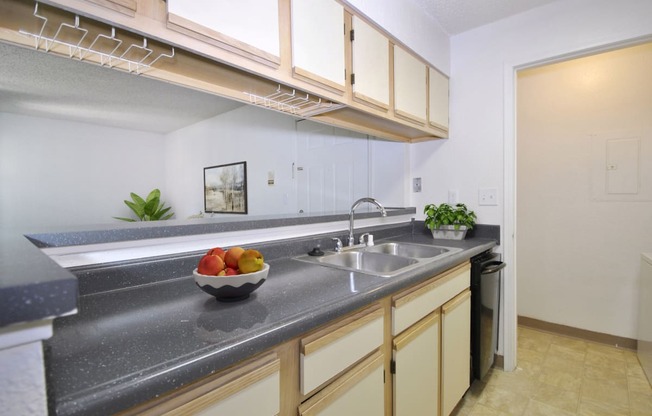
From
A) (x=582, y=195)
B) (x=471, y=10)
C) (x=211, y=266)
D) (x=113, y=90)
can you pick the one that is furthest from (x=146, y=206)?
(x=582, y=195)

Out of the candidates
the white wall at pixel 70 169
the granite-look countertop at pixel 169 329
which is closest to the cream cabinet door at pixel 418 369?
the granite-look countertop at pixel 169 329

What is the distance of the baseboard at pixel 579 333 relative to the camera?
2268 mm

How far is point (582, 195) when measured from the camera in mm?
2416

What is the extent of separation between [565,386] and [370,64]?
2.25 meters

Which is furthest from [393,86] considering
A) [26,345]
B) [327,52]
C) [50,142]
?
[50,142]

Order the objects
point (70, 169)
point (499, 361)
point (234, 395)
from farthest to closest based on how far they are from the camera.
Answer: point (70, 169), point (499, 361), point (234, 395)

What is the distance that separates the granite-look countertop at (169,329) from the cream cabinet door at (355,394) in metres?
0.21

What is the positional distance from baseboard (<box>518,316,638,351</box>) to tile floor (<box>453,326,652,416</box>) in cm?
5

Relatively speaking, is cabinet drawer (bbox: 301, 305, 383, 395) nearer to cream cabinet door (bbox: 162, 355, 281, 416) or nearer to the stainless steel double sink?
cream cabinet door (bbox: 162, 355, 281, 416)

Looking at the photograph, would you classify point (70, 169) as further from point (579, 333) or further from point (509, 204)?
point (579, 333)

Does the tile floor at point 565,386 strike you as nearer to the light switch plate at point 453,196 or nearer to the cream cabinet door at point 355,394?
the cream cabinet door at point 355,394

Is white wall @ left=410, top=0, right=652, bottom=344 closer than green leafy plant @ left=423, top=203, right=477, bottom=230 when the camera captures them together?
Yes

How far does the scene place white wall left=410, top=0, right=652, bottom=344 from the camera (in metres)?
1.76

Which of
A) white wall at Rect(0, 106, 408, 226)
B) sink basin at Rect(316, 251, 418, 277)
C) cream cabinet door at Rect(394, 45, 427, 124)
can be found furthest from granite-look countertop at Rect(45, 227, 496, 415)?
white wall at Rect(0, 106, 408, 226)
